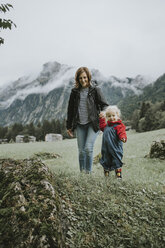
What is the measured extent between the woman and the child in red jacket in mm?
354

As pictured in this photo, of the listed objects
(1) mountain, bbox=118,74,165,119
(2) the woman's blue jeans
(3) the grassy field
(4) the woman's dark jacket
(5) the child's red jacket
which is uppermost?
(1) mountain, bbox=118,74,165,119

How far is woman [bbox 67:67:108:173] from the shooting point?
5.79 metres

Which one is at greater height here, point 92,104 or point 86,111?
point 92,104

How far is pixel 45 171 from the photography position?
384cm

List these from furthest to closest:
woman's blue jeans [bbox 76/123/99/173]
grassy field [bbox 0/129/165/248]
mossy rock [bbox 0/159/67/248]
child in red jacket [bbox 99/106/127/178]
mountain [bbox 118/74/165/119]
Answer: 1. mountain [bbox 118/74/165/119]
2. child in red jacket [bbox 99/106/127/178]
3. woman's blue jeans [bbox 76/123/99/173]
4. grassy field [bbox 0/129/165/248]
5. mossy rock [bbox 0/159/67/248]

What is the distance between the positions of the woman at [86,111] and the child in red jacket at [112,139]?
354 millimetres

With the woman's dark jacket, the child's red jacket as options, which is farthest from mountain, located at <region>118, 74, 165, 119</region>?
the woman's dark jacket

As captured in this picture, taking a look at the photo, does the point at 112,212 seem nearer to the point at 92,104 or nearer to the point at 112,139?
the point at 112,139

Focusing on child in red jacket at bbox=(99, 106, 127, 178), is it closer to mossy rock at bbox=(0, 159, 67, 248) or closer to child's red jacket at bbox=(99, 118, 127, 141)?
child's red jacket at bbox=(99, 118, 127, 141)

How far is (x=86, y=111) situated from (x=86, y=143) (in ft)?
3.39

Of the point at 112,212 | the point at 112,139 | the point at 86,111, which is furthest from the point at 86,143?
the point at 112,212

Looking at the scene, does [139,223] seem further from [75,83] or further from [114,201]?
[75,83]

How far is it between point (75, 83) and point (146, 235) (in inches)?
180

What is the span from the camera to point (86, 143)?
5.79 m
